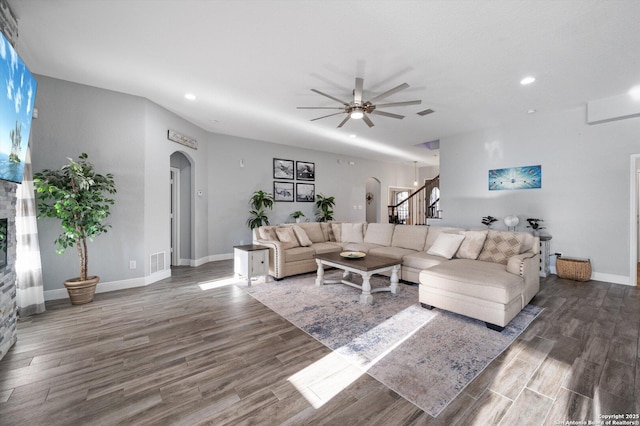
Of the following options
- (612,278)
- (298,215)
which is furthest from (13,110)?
(612,278)

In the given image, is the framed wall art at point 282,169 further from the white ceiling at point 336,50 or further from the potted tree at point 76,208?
the potted tree at point 76,208

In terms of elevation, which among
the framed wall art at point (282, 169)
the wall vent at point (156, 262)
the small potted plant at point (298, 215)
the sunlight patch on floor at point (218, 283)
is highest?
the framed wall art at point (282, 169)

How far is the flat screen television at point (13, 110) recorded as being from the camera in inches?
70.9

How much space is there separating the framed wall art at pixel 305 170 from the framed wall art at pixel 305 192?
0.68 feet

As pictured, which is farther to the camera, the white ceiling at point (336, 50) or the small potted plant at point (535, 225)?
the small potted plant at point (535, 225)

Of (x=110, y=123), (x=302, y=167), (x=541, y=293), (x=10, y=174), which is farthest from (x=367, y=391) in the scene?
(x=302, y=167)

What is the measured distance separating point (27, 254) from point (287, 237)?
11.1ft

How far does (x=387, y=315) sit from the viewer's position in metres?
3.03

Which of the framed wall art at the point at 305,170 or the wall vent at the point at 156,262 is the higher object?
the framed wall art at the point at 305,170

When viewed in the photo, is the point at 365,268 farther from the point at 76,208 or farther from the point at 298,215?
the point at 298,215

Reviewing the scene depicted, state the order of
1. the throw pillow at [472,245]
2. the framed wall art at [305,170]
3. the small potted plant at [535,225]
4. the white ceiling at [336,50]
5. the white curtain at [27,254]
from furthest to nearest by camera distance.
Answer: the framed wall art at [305,170] < the small potted plant at [535,225] < the throw pillow at [472,245] < the white curtain at [27,254] < the white ceiling at [336,50]

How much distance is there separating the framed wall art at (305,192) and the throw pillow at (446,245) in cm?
422

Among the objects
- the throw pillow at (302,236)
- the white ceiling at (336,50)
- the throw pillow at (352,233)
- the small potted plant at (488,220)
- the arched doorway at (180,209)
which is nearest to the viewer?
the white ceiling at (336,50)

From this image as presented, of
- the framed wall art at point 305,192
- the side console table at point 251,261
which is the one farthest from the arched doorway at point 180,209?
the framed wall art at point 305,192
